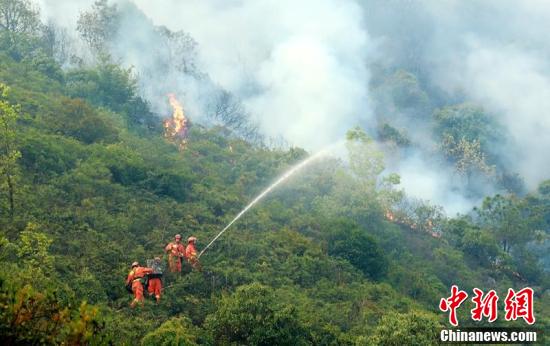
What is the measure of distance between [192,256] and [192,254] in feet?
0.45

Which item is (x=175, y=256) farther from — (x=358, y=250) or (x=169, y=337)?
(x=358, y=250)

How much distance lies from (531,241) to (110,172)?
46.7 m

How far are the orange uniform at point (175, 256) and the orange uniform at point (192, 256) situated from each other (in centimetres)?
26

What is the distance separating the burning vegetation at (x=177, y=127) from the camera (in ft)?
198

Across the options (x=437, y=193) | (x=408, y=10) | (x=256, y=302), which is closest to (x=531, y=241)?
(x=437, y=193)

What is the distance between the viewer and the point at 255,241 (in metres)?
37.0

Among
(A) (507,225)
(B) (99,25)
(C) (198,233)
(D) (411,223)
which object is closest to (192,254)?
(C) (198,233)

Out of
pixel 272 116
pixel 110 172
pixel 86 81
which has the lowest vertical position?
pixel 110 172

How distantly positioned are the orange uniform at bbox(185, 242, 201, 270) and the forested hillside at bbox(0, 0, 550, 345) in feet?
1.10

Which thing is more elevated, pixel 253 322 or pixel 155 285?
pixel 155 285

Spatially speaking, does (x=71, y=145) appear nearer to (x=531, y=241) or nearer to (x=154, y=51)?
(x=154, y=51)

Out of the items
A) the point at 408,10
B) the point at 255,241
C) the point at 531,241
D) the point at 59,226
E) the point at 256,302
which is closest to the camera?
the point at 256,302

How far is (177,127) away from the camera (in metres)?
64.8

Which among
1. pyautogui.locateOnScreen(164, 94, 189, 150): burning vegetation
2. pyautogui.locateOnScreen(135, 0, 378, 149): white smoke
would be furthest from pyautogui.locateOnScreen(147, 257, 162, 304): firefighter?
pyautogui.locateOnScreen(135, 0, 378, 149): white smoke
